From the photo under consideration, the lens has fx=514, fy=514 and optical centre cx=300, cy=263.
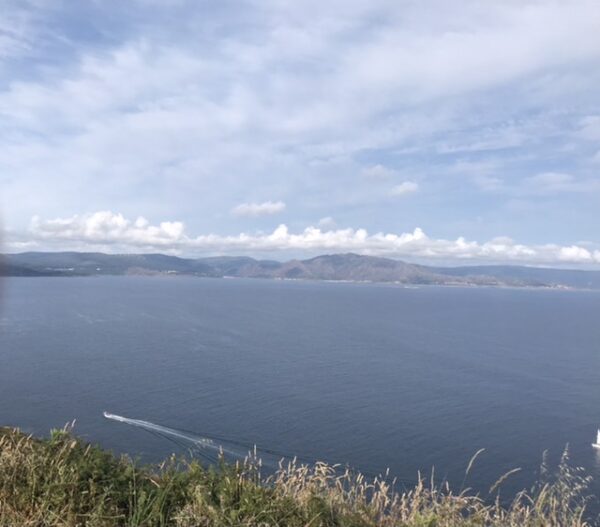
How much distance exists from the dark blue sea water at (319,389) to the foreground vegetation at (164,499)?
3153cm

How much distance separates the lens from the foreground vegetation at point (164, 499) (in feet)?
12.7

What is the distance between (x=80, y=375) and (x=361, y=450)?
31.9 metres

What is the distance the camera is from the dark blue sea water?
38344 millimetres

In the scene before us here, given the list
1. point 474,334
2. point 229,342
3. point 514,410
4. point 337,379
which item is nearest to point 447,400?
point 514,410

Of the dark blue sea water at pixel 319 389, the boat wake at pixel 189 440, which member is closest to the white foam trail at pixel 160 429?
the boat wake at pixel 189 440

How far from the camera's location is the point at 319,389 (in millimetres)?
52562

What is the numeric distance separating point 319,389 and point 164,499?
4978 centimetres

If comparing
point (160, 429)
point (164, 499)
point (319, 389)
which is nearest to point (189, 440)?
point (160, 429)

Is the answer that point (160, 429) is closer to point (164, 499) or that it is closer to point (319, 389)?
point (319, 389)

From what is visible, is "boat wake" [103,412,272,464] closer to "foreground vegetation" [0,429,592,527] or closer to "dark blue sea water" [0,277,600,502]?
"dark blue sea water" [0,277,600,502]

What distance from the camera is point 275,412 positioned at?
146ft

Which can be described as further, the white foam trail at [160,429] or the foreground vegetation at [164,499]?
the white foam trail at [160,429]

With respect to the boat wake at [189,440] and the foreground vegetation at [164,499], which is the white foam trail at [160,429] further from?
the foreground vegetation at [164,499]

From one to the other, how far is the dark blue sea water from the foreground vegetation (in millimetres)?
31534
